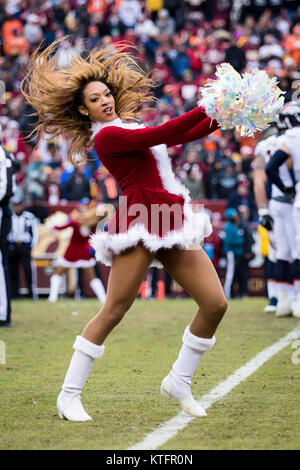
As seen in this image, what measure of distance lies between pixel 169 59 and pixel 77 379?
17981mm

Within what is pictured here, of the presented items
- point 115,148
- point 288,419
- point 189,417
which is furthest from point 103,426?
point 115,148

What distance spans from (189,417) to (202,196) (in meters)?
12.3

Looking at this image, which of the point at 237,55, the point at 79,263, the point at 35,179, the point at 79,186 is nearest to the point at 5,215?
the point at 79,263

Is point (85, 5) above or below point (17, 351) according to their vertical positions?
above

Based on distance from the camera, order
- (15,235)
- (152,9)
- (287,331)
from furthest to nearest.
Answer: (152,9) → (15,235) → (287,331)

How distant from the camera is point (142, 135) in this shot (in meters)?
4.94

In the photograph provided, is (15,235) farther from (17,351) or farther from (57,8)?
(57,8)

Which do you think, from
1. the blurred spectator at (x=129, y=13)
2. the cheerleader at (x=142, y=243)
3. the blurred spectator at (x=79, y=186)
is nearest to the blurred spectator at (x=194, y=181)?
the blurred spectator at (x=79, y=186)

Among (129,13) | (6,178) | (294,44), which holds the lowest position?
(6,178)

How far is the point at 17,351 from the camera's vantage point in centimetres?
845

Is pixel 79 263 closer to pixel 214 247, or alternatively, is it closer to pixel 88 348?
pixel 214 247

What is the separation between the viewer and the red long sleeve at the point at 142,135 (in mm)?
4789

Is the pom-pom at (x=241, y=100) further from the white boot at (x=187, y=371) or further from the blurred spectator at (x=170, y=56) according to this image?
the blurred spectator at (x=170, y=56)

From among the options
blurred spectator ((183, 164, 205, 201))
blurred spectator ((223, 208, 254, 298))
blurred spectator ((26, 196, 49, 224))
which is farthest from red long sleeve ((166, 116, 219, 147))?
blurred spectator ((26, 196, 49, 224))
